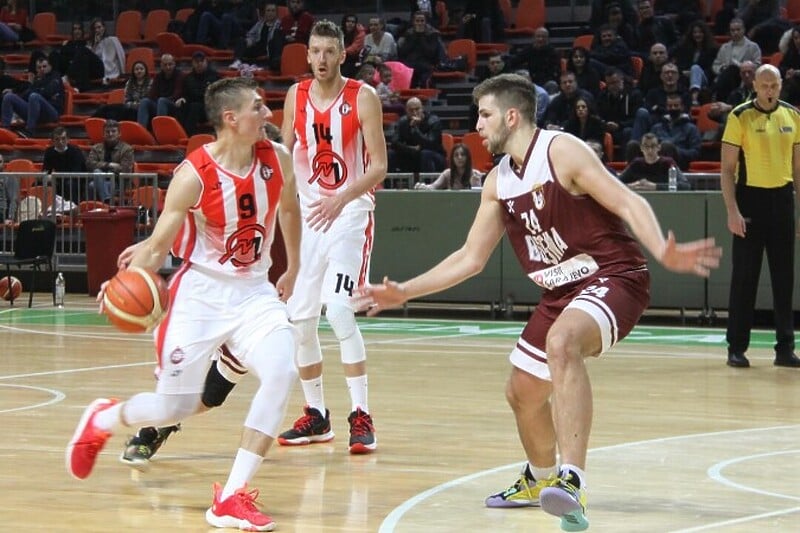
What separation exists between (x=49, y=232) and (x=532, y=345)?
11.7 meters

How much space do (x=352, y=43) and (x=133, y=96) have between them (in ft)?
11.8

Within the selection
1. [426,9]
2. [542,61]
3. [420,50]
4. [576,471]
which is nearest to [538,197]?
[576,471]

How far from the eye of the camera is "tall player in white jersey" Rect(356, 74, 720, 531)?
5.37m

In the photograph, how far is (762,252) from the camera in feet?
34.6


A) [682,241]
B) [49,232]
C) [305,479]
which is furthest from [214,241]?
[49,232]

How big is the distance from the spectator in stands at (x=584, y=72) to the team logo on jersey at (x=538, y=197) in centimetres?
1262

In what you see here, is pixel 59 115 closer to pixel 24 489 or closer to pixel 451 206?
pixel 451 206

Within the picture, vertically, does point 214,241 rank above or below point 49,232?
above

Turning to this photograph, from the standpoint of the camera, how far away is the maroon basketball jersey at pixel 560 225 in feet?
18.5

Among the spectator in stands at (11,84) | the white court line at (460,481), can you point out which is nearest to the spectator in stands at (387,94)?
the spectator in stands at (11,84)

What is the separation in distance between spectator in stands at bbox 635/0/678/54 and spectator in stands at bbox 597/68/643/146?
1.79 m

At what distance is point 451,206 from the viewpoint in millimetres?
14656

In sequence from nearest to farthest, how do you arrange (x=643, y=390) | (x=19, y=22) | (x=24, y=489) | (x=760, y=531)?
(x=760, y=531) < (x=24, y=489) < (x=643, y=390) < (x=19, y=22)

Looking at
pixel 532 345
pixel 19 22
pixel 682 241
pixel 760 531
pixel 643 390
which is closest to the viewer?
pixel 760 531
